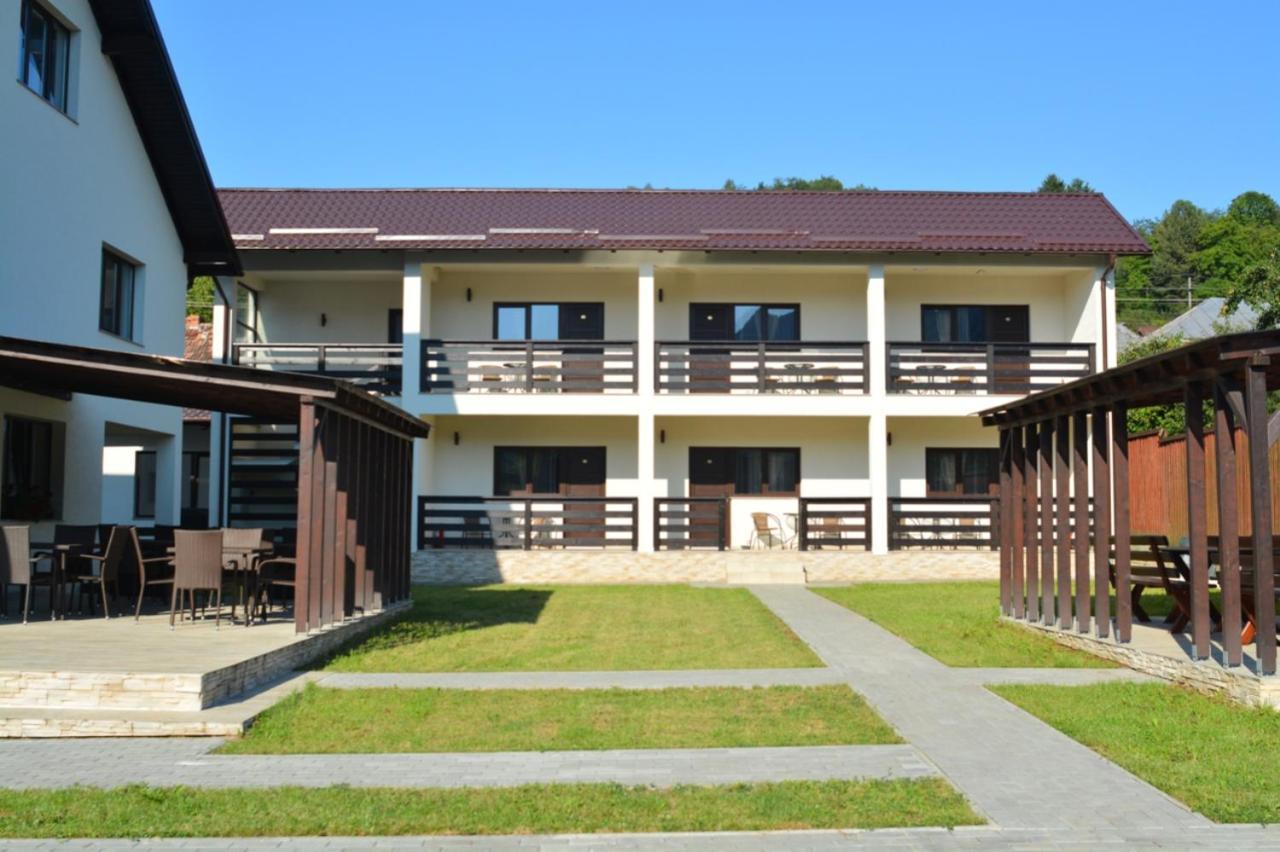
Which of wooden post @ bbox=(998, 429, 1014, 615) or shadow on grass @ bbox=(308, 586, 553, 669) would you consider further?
wooden post @ bbox=(998, 429, 1014, 615)

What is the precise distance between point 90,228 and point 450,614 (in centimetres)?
772

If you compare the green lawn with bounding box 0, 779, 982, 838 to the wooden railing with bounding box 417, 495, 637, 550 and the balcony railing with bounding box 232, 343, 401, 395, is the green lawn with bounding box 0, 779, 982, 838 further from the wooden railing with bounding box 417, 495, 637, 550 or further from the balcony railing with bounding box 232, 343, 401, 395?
the balcony railing with bounding box 232, 343, 401, 395

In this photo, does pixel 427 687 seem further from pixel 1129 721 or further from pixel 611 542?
pixel 611 542

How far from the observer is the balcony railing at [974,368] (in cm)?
2275

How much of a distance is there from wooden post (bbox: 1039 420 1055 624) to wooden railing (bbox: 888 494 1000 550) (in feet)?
29.7

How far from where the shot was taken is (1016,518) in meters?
13.9

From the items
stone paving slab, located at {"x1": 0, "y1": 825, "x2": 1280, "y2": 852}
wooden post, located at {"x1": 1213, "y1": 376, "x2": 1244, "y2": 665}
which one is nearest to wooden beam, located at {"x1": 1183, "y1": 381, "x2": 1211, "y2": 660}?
wooden post, located at {"x1": 1213, "y1": 376, "x2": 1244, "y2": 665}

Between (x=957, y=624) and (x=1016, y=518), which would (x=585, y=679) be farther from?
(x=1016, y=518)

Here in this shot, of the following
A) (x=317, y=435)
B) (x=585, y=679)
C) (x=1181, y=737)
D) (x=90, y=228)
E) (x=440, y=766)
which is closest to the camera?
(x=440, y=766)

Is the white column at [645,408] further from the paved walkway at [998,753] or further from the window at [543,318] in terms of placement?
the paved walkway at [998,753]

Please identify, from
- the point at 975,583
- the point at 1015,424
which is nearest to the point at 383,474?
the point at 1015,424

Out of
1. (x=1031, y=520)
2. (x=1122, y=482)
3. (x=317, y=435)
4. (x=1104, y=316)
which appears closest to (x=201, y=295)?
(x=1104, y=316)

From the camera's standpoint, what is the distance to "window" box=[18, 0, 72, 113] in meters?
15.6

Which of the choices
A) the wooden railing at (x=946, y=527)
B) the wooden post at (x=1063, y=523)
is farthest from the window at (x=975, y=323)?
the wooden post at (x=1063, y=523)
